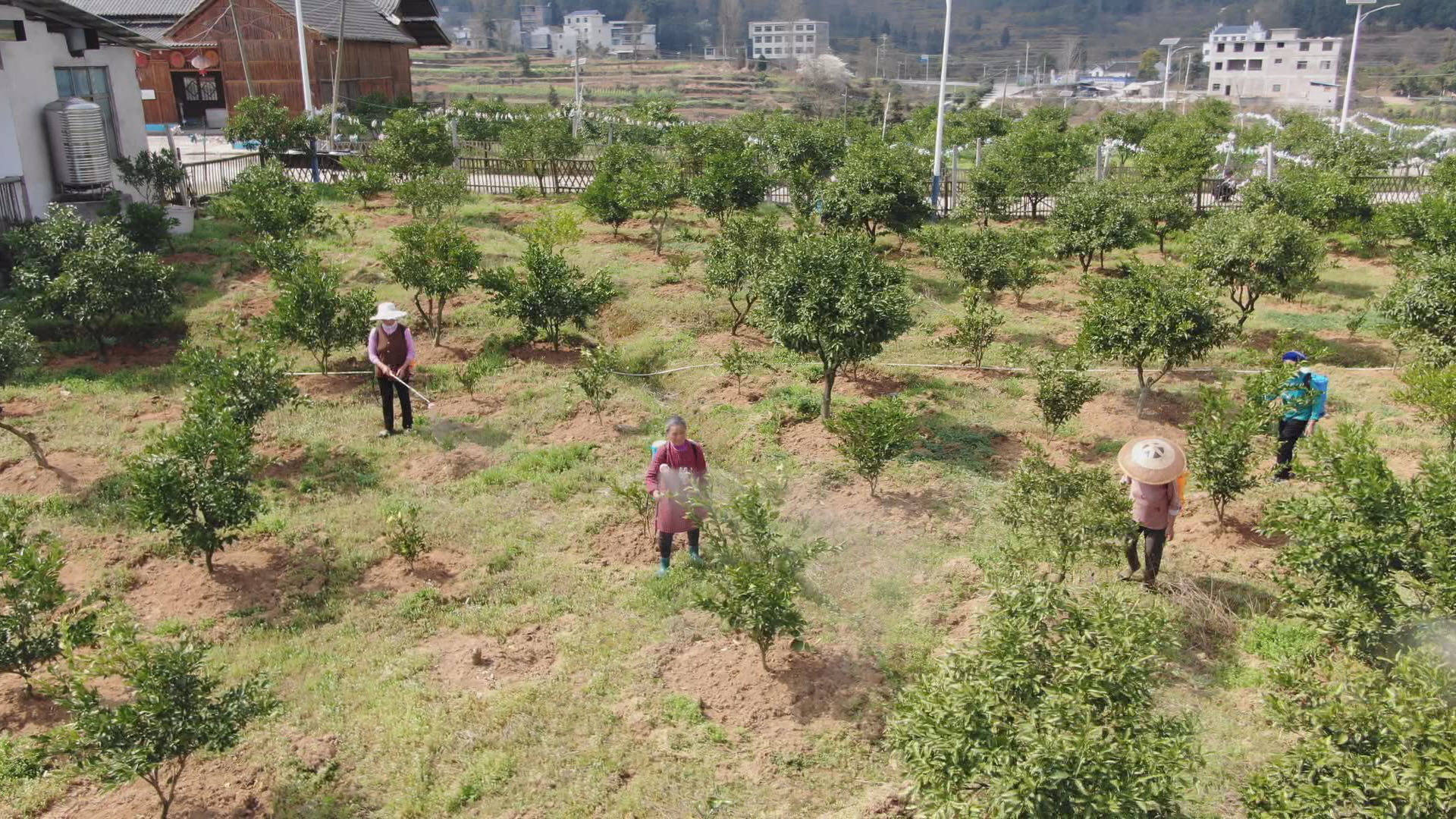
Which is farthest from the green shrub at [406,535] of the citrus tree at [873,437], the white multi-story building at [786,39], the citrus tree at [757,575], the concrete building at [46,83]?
the white multi-story building at [786,39]

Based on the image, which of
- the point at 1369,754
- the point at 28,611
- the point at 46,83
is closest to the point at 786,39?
the point at 46,83

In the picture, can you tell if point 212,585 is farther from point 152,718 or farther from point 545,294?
point 545,294

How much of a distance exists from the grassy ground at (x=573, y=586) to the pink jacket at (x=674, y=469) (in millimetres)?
492

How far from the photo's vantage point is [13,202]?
1545cm

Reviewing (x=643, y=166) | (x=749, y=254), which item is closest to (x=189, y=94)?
(x=643, y=166)

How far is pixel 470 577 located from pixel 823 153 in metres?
16.1

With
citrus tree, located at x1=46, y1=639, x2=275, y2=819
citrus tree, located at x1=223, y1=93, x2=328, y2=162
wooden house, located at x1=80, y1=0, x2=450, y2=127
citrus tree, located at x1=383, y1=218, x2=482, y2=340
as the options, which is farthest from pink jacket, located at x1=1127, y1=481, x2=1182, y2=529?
wooden house, located at x1=80, y1=0, x2=450, y2=127

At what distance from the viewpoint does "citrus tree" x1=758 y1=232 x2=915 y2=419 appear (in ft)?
33.3

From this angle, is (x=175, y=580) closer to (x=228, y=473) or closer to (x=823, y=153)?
(x=228, y=473)

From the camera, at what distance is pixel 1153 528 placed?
23.8 feet

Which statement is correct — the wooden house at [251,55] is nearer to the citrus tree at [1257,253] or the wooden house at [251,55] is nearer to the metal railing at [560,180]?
the metal railing at [560,180]

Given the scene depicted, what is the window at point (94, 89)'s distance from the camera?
57.2ft

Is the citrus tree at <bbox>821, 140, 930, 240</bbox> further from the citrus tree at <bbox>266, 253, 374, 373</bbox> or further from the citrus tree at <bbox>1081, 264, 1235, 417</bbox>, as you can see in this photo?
the citrus tree at <bbox>266, 253, 374, 373</bbox>

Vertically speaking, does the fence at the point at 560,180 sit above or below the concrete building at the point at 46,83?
below
